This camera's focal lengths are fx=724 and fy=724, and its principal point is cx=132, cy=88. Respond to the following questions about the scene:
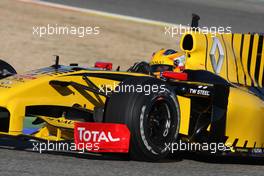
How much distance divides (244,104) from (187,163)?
81 cm

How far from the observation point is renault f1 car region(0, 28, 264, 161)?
5770 mm

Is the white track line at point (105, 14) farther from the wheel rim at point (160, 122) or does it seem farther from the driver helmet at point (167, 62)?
the wheel rim at point (160, 122)

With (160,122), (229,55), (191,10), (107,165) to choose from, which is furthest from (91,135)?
(191,10)

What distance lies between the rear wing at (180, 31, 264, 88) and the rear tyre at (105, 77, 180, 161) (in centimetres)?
167

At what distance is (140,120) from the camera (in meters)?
5.76

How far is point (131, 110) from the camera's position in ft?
18.8

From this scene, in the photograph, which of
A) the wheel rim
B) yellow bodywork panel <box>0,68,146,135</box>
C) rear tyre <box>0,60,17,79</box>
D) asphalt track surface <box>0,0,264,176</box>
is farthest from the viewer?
rear tyre <box>0,60,17,79</box>

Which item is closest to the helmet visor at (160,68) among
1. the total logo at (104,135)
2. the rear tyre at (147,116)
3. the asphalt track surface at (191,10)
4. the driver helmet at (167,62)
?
the driver helmet at (167,62)

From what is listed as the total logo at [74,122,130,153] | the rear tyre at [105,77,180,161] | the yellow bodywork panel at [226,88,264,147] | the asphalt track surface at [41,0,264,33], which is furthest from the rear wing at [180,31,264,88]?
the asphalt track surface at [41,0,264,33]

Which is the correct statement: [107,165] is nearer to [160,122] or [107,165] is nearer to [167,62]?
[160,122]

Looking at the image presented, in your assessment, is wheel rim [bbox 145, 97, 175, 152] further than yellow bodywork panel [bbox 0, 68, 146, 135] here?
No

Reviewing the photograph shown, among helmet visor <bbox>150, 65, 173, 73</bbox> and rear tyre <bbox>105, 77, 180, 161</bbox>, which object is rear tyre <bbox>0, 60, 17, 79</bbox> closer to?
helmet visor <bbox>150, 65, 173, 73</bbox>

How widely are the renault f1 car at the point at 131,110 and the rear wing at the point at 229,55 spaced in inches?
29.2

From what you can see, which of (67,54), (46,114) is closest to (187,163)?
(46,114)
